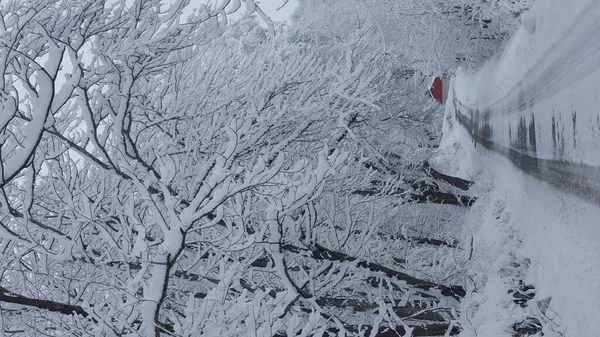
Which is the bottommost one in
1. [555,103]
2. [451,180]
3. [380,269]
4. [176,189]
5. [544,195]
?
[544,195]

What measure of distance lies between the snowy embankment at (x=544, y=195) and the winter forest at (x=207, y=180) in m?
0.49

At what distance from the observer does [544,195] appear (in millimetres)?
5734

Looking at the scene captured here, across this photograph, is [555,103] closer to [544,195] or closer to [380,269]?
[544,195]

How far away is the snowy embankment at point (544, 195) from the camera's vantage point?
4.12 m

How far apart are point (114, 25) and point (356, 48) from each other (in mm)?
7072

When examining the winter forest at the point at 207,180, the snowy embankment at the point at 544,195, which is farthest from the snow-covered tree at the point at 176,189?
the snowy embankment at the point at 544,195

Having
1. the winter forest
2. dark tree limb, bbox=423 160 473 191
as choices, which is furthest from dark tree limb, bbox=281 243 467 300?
dark tree limb, bbox=423 160 473 191

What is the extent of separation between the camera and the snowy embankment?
4.12m

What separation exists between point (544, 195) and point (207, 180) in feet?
13.1

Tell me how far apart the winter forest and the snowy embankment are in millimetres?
490

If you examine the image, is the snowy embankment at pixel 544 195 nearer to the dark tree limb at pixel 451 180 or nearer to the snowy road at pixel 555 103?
the snowy road at pixel 555 103

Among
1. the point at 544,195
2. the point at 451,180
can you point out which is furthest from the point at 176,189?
the point at 451,180

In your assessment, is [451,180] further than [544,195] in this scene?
Yes

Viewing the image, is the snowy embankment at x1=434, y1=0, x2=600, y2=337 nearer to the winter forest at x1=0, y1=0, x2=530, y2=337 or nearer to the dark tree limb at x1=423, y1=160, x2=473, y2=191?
the winter forest at x1=0, y1=0, x2=530, y2=337
